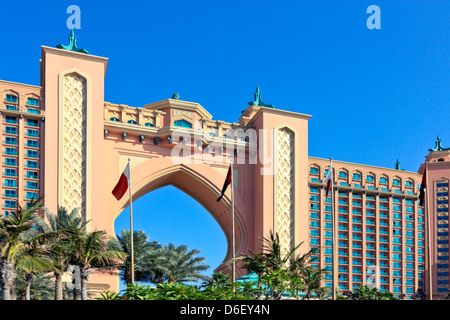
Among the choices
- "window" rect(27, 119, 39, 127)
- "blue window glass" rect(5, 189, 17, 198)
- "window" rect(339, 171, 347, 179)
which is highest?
"window" rect(27, 119, 39, 127)

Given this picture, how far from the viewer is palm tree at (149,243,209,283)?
44.9 meters

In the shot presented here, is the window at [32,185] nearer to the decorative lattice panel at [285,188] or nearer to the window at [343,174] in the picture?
the decorative lattice panel at [285,188]

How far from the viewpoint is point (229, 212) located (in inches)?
2175

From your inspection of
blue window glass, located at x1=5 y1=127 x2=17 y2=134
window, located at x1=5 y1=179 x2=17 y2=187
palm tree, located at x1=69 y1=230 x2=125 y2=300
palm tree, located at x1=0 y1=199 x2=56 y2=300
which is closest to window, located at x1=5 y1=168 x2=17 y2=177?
window, located at x1=5 y1=179 x2=17 y2=187

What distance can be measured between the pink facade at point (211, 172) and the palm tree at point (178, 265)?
4.65 metres

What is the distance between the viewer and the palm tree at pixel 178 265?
4491 centimetres

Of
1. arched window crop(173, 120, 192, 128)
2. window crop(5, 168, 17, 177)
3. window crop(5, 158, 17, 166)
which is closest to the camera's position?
window crop(5, 168, 17, 177)

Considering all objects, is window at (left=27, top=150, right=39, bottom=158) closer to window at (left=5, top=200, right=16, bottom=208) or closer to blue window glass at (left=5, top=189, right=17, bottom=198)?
blue window glass at (left=5, top=189, right=17, bottom=198)

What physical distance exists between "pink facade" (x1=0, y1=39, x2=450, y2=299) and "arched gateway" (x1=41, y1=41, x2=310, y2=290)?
0.09m

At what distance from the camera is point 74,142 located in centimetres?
4778

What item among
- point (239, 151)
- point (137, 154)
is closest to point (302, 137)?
point (239, 151)

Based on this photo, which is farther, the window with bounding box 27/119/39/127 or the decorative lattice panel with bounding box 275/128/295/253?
the decorative lattice panel with bounding box 275/128/295/253

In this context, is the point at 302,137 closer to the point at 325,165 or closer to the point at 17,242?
the point at 325,165
